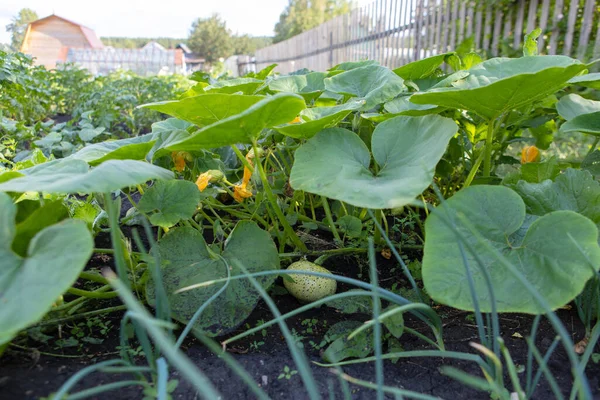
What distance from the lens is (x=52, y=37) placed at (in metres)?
34.6

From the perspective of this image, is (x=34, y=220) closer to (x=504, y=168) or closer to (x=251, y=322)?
(x=251, y=322)

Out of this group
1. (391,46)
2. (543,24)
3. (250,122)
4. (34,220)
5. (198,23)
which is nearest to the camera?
(34,220)

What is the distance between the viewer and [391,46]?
7.68m

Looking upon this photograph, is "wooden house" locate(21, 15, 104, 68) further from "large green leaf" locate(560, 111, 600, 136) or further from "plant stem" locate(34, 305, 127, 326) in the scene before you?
"large green leaf" locate(560, 111, 600, 136)

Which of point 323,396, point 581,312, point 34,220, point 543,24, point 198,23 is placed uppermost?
point 198,23

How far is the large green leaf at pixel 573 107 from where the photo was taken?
117 cm

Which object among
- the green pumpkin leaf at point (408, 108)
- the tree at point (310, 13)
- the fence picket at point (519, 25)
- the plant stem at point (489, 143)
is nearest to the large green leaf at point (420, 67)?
the green pumpkin leaf at point (408, 108)

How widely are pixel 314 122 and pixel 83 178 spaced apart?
0.49 m

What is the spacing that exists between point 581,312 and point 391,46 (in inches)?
293

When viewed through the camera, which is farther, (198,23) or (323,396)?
(198,23)

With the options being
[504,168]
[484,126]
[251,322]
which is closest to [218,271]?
[251,322]

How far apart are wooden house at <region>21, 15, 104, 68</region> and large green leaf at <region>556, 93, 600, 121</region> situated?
38422mm

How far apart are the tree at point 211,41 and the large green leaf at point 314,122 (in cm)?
3922

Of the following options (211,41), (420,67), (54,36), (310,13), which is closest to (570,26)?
(420,67)
